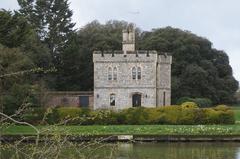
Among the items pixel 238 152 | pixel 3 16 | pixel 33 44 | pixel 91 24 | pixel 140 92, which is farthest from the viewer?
pixel 91 24

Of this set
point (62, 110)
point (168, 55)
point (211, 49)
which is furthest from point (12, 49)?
point (211, 49)

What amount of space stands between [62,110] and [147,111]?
5348 mm

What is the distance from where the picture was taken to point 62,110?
42.1 meters

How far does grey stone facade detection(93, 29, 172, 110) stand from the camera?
5188 centimetres

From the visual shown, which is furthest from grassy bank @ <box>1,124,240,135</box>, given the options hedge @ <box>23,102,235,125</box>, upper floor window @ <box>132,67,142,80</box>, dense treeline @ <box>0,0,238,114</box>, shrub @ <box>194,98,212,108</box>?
dense treeline @ <box>0,0,238,114</box>

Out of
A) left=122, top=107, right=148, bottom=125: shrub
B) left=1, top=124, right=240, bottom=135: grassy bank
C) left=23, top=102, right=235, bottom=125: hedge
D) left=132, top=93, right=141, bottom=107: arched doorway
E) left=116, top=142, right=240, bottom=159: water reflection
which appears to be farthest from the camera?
left=132, top=93, right=141, bottom=107: arched doorway

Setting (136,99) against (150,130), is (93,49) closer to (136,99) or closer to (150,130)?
(136,99)

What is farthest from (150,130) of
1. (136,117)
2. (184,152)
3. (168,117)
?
(184,152)

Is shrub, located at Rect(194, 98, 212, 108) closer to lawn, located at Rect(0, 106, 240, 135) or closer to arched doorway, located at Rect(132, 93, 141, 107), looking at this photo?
arched doorway, located at Rect(132, 93, 141, 107)

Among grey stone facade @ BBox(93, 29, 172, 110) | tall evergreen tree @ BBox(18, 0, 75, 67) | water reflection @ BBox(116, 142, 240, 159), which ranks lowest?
water reflection @ BBox(116, 142, 240, 159)

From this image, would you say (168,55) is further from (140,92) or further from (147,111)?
(147,111)

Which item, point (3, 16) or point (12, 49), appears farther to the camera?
point (12, 49)

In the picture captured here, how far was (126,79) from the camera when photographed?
172 feet

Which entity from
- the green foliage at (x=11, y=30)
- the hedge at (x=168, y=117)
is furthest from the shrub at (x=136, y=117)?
the green foliage at (x=11, y=30)
